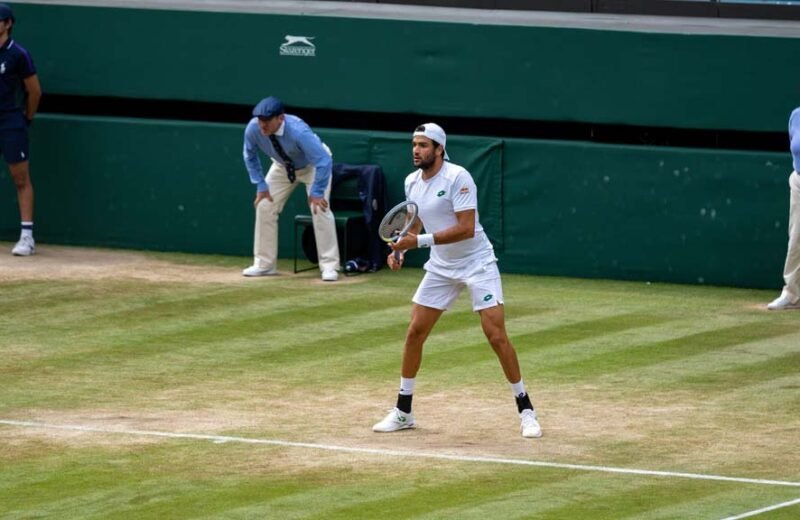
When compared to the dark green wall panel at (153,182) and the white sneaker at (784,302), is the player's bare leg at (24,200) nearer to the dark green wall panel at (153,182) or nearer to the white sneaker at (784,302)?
the dark green wall panel at (153,182)

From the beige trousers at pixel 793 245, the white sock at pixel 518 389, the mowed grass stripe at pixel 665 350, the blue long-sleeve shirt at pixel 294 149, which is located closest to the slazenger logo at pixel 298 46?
the blue long-sleeve shirt at pixel 294 149

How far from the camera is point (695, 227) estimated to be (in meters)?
18.4

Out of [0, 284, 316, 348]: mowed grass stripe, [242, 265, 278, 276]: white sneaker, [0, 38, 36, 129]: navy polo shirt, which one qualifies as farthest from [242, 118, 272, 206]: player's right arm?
[0, 38, 36, 129]: navy polo shirt

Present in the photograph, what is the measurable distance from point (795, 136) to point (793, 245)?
101 centimetres

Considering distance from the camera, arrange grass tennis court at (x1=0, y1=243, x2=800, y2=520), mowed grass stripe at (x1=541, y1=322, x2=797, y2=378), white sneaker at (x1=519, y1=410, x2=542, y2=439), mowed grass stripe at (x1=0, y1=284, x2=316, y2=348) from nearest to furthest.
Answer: grass tennis court at (x1=0, y1=243, x2=800, y2=520)
white sneaker at (x1=519, y1=410, x2=542, y2=439)
mowed grass stripe at (x1=541, y1=322, x2=797, y2=378)
mowed grass stripe at (x1=0, y1=284, x2=316, y2=348)

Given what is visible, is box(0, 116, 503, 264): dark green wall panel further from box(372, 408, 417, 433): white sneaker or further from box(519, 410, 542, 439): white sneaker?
box(519, 410, 542, 439): white sneaker

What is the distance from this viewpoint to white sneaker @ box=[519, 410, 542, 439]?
11688 mm

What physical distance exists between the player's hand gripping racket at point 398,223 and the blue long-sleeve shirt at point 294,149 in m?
6.29

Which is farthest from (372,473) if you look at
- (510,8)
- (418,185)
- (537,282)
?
(510,8)

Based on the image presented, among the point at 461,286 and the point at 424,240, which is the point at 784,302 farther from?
the point at 424,240

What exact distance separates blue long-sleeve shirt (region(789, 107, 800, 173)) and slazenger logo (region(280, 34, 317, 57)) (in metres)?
5.62

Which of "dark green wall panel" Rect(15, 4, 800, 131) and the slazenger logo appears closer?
"dark green wall panel" Rect(15, 4, 800, 131)

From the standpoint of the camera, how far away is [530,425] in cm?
1173

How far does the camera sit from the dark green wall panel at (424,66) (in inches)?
722
